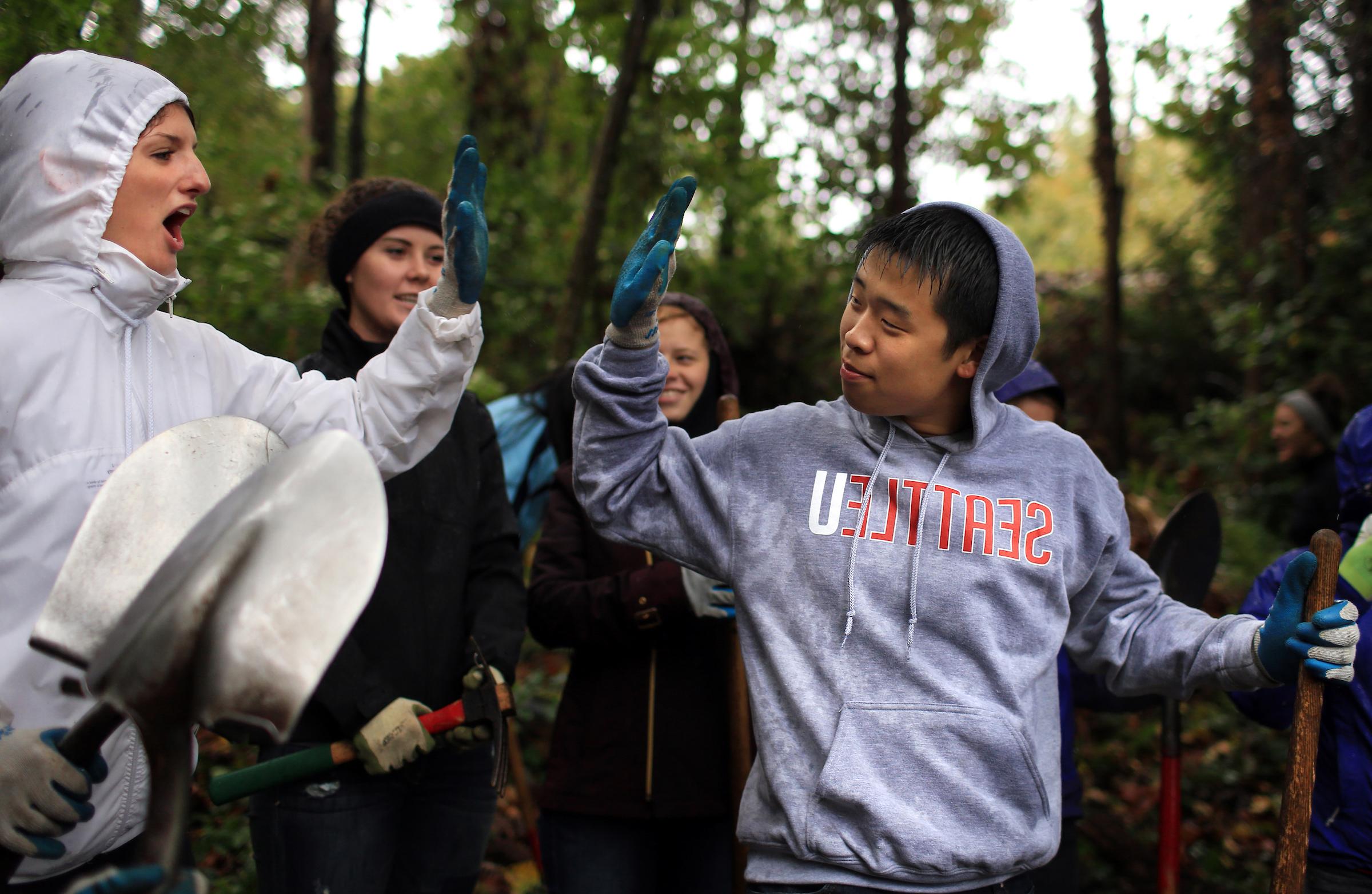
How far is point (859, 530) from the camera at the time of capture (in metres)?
1.89

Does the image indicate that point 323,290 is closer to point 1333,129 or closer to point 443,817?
point 443,817

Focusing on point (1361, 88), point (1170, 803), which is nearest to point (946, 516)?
point (1170, 803)

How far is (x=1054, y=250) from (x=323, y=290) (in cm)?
2699

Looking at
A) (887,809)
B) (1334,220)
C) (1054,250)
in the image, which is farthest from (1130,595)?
(1054,250)

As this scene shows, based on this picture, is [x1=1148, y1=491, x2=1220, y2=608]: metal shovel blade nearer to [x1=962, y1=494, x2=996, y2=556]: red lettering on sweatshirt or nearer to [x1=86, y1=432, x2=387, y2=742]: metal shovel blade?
[x1=962, y1=494, x2=996, y2=556]: red lettering on sweatshirt

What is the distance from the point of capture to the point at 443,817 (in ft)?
8.05

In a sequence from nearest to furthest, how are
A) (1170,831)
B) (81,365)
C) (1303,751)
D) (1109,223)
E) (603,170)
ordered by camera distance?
(81,365), (1303,751), (1170,831), (603,170), (1109,223)

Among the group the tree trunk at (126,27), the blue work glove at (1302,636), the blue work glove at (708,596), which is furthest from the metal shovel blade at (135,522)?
the tree trunk at (126,27)

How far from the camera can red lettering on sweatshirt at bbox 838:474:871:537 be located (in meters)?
1.89

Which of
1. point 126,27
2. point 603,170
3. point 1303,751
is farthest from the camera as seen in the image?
point 603,170

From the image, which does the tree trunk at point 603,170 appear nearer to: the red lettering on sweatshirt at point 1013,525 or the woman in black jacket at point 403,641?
the woman in black jacket at point 403,641

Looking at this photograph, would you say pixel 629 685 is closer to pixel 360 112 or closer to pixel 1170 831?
pixel 1170 831

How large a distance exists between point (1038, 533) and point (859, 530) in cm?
34

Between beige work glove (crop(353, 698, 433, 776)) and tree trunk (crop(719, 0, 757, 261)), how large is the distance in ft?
20.4
